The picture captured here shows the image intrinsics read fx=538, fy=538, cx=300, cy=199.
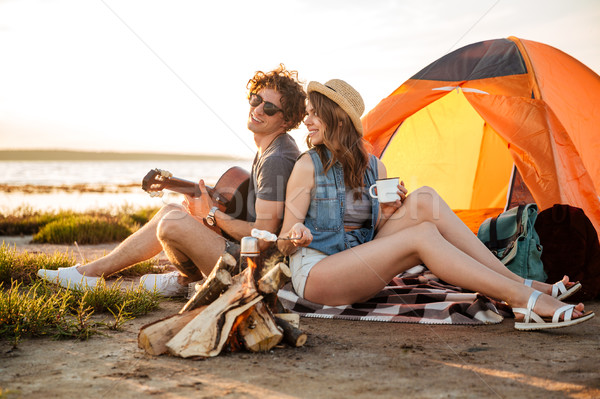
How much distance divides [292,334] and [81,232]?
4.64 metres

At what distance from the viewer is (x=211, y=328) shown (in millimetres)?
2357

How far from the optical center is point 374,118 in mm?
4969

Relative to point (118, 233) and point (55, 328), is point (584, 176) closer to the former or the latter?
point (55, 328)

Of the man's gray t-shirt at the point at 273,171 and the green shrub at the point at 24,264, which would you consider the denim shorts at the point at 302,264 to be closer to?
the man's gray t-shirt at the point at 273,171

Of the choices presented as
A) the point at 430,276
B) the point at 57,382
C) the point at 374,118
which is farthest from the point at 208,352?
the point at 374,118

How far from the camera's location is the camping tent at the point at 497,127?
419 centimetres

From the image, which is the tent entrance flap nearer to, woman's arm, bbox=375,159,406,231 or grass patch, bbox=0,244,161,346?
woman's arm, bbox=375,159,406,231

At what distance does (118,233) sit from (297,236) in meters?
4.51

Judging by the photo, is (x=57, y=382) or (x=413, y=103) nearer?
(x=57, y=382)

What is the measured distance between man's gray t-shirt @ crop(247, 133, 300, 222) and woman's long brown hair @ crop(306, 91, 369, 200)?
0.20 meters

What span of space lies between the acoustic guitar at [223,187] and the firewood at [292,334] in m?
1.08

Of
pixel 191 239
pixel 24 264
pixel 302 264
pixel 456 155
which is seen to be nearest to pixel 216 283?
pixel 302 264

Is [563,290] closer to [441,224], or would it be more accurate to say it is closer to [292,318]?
[441,224]

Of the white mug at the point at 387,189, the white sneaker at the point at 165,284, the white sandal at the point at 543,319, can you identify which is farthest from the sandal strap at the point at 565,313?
the white sneaker at the point at 165,284
